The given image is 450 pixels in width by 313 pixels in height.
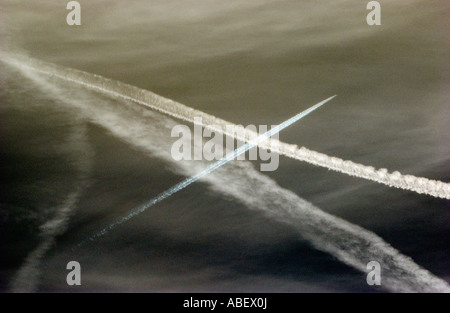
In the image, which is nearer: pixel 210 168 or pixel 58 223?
pixel 58 223

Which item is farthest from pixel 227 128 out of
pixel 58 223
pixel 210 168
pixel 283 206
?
pixel 58 223

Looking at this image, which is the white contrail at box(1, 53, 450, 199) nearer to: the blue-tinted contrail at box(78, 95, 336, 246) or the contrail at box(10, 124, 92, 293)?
the blue-tinted contrail at box(78, 95, 336, 246)

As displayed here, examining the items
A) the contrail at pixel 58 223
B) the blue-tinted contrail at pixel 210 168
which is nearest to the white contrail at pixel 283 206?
the blue-tinted contrail at pixel 210 168

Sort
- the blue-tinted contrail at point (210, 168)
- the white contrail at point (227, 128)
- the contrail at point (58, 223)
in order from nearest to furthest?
the contrail at point (58, 223)
the blue-tinted contrail at point (210, 168)
the white contrail at point (227, 128)

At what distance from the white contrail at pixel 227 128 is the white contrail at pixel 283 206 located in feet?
0.25

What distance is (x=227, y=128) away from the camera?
255 cm

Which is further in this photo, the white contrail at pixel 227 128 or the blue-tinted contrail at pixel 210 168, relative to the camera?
the white contrail at pixel 227 128

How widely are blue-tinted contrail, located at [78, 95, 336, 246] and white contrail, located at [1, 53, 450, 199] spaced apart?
39 millimetres

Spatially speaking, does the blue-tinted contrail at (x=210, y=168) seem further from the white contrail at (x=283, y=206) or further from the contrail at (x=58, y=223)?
the contrail at (x=58, y=223)

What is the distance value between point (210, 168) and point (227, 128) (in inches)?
10.0

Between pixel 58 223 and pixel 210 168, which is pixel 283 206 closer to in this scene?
pixel 210 168

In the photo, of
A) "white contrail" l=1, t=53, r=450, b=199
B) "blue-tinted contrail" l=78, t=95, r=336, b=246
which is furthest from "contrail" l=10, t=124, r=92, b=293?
"white contrail" l=1, t=53, r=450, b=199

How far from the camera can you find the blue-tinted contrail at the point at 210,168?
2236 mm

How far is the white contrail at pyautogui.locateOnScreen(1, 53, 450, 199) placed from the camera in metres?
2.35
